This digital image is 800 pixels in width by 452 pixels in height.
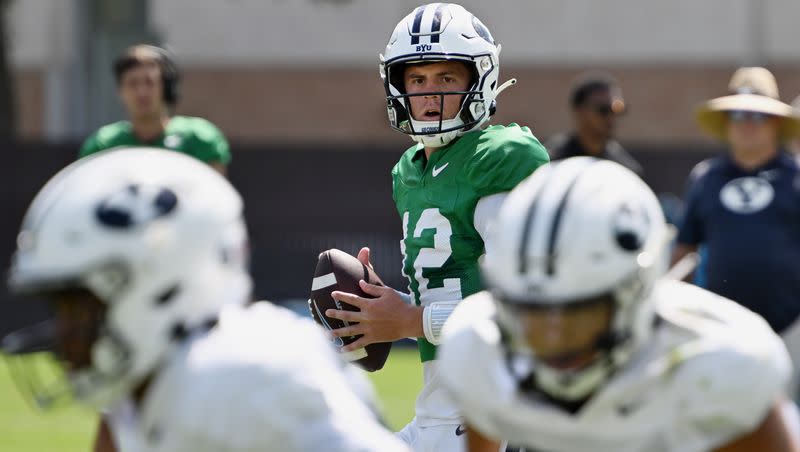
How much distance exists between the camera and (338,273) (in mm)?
4230

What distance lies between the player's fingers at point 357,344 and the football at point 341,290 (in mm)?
29

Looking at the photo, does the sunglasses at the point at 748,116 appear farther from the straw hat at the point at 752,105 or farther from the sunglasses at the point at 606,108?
the sunglasses at the point at 606,108

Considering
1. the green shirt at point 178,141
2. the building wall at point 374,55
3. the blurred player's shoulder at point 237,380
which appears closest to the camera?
the blurred player's shoulder at point 237,380

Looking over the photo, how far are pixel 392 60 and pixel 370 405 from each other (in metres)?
1.76

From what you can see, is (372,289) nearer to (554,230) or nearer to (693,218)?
(554,230)

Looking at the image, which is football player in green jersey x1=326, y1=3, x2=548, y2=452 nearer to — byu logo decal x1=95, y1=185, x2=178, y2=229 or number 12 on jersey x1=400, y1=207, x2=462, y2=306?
number 12 on jersey x1=400, y1=207, x2=462, y2=306

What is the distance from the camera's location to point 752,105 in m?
6.64

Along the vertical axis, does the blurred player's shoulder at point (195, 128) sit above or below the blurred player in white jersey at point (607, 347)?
below

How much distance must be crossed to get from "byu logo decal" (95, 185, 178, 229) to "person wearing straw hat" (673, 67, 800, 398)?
412cm

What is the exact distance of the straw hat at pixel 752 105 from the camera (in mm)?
6621

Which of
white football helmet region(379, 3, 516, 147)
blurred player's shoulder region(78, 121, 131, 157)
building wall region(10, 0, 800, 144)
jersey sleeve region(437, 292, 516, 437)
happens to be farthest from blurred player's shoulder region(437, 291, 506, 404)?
building wall region(10, 0, 800, 144)

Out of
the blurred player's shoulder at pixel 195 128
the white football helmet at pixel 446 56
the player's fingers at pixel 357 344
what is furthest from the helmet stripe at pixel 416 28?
the blurred player's shoulder at pixel 195 128

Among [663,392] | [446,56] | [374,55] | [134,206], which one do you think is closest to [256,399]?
[134,206]

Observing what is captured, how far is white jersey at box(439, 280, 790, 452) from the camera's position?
2656 mm
